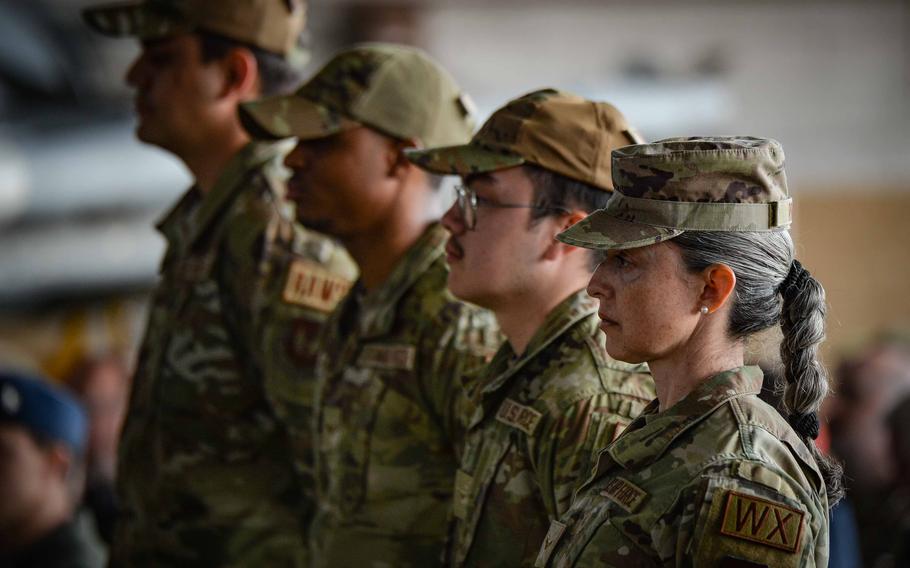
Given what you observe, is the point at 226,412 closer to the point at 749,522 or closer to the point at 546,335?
the point at 546,335

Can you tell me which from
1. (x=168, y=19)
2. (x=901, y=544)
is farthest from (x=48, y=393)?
(x=901, y=544)

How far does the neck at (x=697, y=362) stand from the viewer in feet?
A: 5.98

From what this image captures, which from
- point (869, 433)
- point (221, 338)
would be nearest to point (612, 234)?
point (221, 338)

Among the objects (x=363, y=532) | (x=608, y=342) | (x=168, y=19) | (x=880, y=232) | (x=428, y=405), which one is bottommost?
(x=880, y=232)

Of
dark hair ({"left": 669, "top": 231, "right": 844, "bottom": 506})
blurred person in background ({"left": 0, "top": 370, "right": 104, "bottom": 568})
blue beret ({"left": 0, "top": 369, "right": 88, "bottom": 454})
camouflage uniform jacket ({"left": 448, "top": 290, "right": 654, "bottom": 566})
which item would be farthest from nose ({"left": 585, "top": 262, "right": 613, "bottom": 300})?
blue beret ({"left": 0, "top": 369, "right": 88, "bottom": 454})

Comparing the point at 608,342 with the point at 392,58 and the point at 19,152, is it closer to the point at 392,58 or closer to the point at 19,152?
the point at 392,58

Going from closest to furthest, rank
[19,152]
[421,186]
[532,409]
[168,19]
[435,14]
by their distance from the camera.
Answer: [532,409], [421,186], [168,19], [19,152], [435,14]

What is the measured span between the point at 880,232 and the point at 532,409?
33.4ft

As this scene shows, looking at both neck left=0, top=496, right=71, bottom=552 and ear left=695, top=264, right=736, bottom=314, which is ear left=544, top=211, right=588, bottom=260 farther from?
neck left=0, top=496, right=71, bottom=552

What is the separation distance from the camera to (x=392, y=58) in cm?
289

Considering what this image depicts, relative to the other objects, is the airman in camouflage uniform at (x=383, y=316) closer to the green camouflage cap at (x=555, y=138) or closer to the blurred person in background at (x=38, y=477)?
the green camouflage cap at (x=555, y=138)

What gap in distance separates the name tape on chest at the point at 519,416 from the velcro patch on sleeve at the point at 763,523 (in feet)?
1.95

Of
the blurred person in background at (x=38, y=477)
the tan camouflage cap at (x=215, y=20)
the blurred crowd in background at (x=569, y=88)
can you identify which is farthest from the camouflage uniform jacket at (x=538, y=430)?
the blurred crowd in background at (x=569, y=88)

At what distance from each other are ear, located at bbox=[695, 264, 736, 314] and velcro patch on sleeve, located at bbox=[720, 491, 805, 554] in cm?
28
